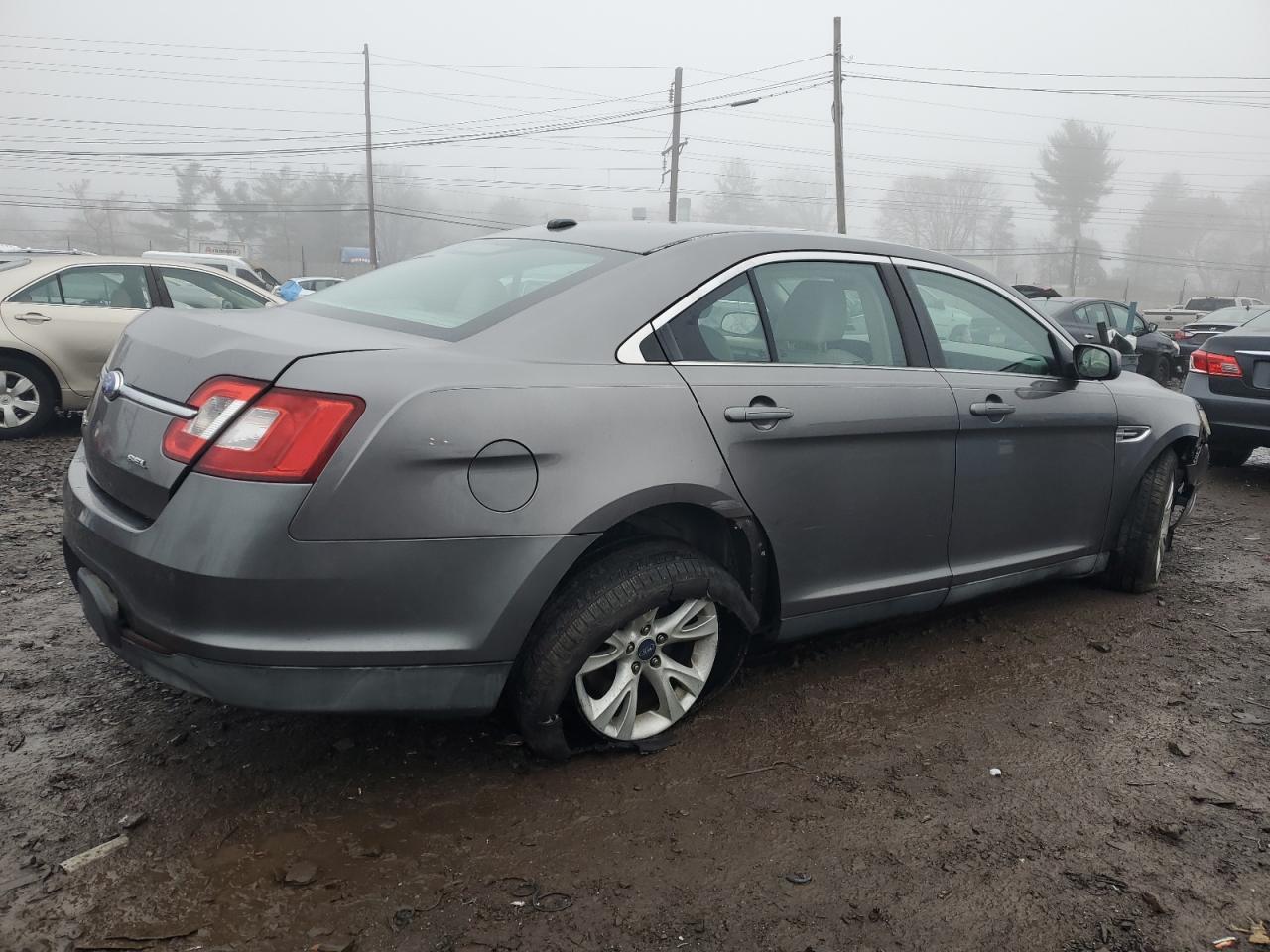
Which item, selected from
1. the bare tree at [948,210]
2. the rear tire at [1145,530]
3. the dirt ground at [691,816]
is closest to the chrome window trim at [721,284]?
the dirt ground at [691,816]

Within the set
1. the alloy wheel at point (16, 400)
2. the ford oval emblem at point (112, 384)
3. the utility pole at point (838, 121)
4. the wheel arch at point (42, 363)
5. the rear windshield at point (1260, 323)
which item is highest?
the utility pole at point (838, 121)

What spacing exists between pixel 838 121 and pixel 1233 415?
24.9 meters

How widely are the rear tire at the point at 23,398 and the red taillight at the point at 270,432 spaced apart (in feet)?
21.4

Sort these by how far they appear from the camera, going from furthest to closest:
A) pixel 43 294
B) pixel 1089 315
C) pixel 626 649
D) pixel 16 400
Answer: pixel 1089 315
pixel 43 294
pixel 16 400
pixel 626 649

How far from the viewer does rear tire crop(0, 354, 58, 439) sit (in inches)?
301

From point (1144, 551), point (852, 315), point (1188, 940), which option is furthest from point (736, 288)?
point (1144, 551)

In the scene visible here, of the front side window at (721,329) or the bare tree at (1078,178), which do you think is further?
the bare tree at (1078,178)

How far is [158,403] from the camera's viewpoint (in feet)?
8.09

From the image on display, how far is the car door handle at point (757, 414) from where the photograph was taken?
112 inches

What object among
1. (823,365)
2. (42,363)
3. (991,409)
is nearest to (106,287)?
(42,363)

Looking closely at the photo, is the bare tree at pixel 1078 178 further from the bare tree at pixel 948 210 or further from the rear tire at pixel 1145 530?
the rear tire at pixel 1145 530

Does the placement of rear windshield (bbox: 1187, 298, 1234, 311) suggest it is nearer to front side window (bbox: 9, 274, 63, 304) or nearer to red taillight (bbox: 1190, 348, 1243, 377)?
red taillight (bbox: 1190, 348, 1243, 377)

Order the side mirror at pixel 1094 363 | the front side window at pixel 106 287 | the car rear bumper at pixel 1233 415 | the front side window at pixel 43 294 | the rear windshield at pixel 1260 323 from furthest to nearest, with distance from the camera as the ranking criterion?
the front side window at pixel 106 287 < the rear windshield at pixel 1260 323 < the front side window at pixel 43 294 < the car rear bumper at pixel 1233 415 < the side mirror at pixel 1094 363

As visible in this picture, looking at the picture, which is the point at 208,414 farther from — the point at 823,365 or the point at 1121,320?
the point at 1121,320
